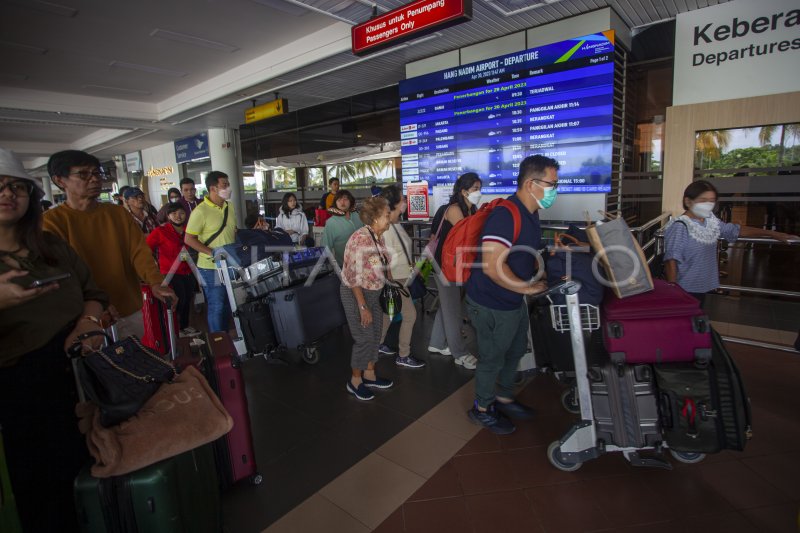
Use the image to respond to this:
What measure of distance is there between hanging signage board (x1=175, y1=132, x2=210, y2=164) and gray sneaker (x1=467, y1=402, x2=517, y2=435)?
12346mm

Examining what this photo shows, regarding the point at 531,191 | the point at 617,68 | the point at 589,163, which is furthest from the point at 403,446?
the point at 617,68

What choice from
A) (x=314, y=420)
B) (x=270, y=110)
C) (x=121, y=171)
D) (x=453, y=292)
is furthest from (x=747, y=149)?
(x=121, y=171)

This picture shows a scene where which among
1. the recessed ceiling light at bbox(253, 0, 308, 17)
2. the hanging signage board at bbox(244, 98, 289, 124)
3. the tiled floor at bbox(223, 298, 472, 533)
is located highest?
the recessed ceiling light at bbox(253, 0, 308, 17)

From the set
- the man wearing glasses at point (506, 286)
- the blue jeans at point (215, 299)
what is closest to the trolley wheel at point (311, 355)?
the blue jeans at point (215, 299)

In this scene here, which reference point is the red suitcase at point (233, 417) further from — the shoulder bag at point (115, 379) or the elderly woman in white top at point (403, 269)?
the elderly woman in white top at point (403, 269)

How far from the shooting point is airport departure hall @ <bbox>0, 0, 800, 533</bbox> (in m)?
1.65

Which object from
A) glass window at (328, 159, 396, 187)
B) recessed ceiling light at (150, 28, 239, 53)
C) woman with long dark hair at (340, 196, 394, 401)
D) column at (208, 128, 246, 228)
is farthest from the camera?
column at (208, 128, 246, 228)

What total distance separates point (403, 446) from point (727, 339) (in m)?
3.35

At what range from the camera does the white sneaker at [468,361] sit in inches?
154

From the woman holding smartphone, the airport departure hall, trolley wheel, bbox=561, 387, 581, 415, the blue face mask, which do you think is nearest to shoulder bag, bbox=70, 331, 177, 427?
the airport departure hall

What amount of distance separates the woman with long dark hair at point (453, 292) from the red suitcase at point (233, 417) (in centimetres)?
186

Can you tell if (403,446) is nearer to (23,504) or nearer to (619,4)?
(23,504)

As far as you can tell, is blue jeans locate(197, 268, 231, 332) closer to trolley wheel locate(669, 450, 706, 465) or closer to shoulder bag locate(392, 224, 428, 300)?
shoulder bag locate(392, 224, 428, 300)

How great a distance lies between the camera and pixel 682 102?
5.01m
